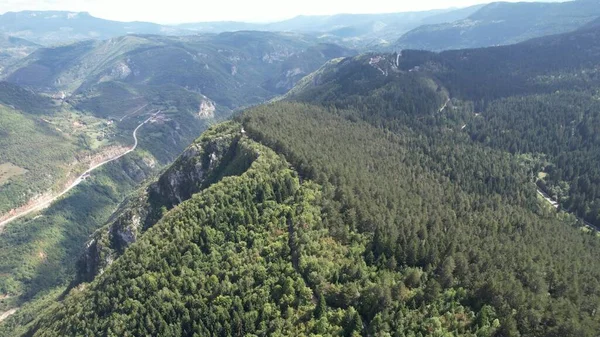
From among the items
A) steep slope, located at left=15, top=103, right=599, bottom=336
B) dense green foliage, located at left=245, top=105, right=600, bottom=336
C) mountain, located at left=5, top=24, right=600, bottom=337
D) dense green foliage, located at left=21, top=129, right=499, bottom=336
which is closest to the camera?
dense green foliage, located at left=245, top=105, right=600, bottom=336

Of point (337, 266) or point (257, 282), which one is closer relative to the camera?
point (337, 266)

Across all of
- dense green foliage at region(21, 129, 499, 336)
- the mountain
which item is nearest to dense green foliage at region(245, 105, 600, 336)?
the mountain

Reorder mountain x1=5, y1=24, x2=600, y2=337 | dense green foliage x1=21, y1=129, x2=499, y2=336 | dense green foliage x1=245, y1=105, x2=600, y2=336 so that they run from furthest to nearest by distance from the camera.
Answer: dense green foliage x1=21, y1=129, x2=499, y2=336 < mountain x1=5, y1=24, x2=600, y2=337 < dense green foliage x1=245, y1=105, x2=600, y2=336

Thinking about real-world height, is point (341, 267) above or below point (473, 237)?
below

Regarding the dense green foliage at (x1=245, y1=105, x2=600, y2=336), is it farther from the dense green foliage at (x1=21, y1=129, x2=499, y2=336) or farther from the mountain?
the dense green foliage at (x1=21, y1=129, x2=499, y2=336)

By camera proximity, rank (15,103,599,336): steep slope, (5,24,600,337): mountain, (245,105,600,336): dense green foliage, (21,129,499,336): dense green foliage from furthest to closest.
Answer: (21,129,499,336): dense green foliage, (15,103,599,336): steep slope, (5,24,600,337): mountain, (245,105,600,336): dense green foliage

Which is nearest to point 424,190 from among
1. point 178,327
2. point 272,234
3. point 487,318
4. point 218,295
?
point 272,234

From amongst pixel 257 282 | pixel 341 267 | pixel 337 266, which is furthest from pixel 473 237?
pixel 257 282

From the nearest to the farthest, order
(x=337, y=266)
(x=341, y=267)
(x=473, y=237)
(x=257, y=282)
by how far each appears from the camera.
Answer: (x=341, y=267)
(x=337, y=266)
(x=257, y=282)
(x=473, y=237)

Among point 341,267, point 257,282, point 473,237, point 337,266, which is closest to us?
point 341,267

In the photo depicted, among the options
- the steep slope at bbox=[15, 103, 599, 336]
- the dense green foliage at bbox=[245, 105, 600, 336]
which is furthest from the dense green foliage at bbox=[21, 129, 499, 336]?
the dense green foliage at bbox=[245, 105, 600, 336]

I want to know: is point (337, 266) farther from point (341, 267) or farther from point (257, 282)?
point (257, 282)

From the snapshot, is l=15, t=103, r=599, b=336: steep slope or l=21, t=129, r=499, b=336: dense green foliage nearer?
l=15, t=103, r=599, b=336: steep slope
